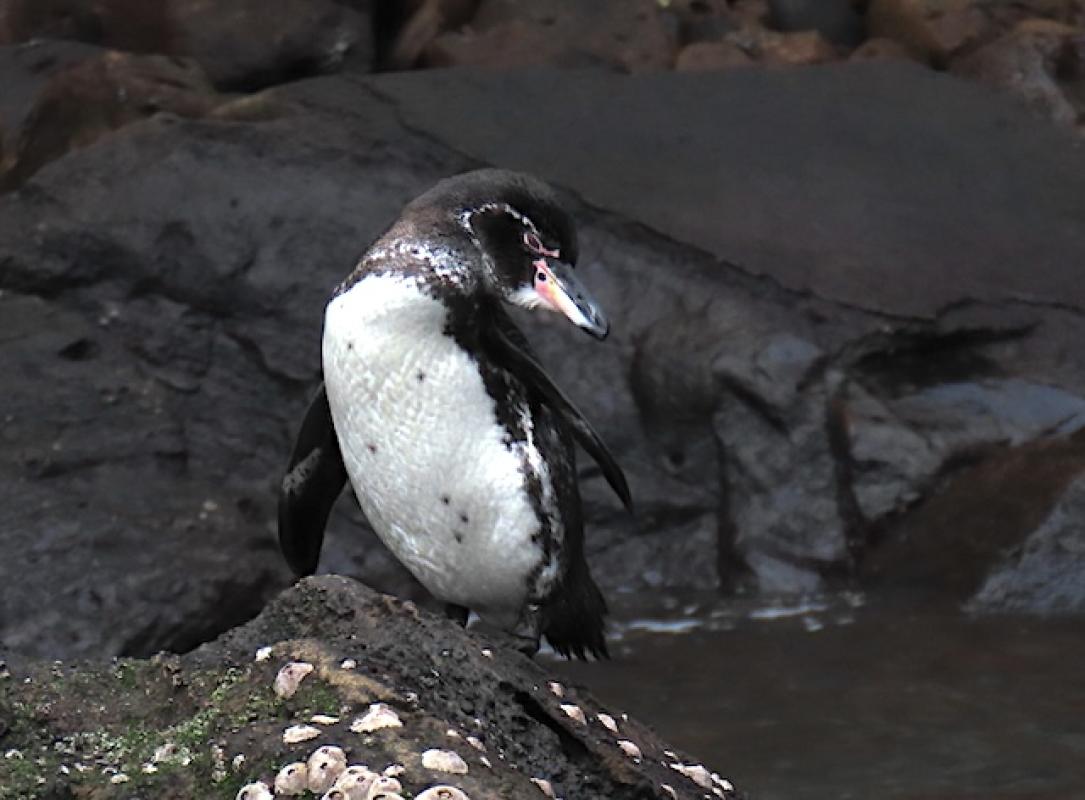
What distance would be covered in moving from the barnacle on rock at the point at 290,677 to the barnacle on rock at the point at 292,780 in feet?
0.74

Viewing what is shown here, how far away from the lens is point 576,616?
4.07 metres

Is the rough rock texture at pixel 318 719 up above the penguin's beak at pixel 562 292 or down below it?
below

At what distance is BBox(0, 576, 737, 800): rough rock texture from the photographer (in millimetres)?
2594

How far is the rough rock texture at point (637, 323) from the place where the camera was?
6.66 meters

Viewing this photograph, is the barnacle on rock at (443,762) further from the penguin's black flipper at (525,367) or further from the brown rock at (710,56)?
the brown rock at (710,56)

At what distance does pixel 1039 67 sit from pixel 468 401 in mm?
5879

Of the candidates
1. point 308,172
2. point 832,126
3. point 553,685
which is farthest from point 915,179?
point 553,685

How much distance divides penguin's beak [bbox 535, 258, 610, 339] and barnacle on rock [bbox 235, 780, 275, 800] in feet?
5.36

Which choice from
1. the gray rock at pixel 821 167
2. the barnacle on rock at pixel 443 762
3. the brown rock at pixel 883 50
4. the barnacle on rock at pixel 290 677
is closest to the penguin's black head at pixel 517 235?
the barnacle on rock at pixel 290 677

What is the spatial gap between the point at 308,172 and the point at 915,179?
2212 mm

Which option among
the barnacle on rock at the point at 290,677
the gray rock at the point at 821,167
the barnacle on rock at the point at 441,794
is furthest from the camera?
the gray rock at the point at 821,167

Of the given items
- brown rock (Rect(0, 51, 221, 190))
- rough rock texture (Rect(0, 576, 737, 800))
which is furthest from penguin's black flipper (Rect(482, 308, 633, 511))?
brown rock (Rect(0, 51, 221, 190))

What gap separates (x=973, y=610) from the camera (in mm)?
6336

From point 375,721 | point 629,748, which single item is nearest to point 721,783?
point 629,748
